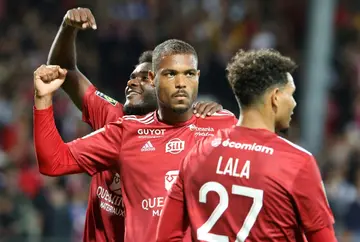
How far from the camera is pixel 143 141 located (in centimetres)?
568

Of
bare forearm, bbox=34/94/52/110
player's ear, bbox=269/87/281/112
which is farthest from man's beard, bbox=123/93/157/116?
player's ear, bbox=269/87/281/112

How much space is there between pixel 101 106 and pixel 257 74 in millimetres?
1876

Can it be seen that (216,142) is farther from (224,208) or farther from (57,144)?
(57,144)

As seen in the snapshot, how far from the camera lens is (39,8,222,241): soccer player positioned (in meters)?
5.93

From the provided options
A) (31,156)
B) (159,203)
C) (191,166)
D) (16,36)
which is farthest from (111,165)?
(16,36)

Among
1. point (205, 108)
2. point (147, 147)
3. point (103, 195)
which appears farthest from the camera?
point (103, 195)

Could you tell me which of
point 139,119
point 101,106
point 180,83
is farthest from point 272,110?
point 101,106

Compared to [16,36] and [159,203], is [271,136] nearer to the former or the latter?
[159,203]

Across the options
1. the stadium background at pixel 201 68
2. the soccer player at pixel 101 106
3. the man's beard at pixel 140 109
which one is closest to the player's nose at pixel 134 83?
the soccer player at pixel 101 106

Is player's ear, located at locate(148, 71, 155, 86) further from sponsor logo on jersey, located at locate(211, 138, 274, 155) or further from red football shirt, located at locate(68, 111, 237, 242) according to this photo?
sponsor logo on jersey, located at locate(211, 138, 274, 155)

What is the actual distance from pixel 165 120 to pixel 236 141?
3.68 feet

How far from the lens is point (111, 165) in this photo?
569 centimetres

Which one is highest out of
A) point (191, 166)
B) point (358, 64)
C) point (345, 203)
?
point (191, 166)

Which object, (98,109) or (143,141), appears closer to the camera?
(143,141)
